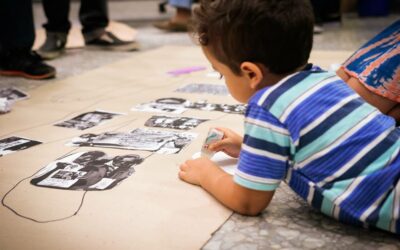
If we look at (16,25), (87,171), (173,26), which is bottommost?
(173,26)

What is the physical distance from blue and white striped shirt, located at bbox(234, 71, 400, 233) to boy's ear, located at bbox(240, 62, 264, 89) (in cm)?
4

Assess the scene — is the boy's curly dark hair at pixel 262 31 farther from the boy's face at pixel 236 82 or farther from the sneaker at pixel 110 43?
the sneaker at pixel 110 43

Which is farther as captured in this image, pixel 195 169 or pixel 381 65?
pixel 381 65

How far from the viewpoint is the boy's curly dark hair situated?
686 mm

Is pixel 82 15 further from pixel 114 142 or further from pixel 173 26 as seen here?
pixel 114 142

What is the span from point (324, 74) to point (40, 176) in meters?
0.58

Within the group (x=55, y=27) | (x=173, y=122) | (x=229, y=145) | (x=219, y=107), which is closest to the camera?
(x=229, y=145)

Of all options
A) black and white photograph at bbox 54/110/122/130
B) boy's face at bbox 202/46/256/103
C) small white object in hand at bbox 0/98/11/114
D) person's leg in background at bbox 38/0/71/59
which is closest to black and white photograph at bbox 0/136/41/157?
black and white photograph at bbox 54/110/122/130

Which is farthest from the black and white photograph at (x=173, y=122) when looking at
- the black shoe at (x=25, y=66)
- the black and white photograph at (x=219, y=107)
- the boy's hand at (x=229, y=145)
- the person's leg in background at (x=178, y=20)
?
the person's leg in background at (x=178, y=20)

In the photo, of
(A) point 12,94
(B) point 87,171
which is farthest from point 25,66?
(B) point 87,171

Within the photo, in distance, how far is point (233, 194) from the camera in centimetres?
77

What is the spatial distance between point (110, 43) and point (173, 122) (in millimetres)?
1422

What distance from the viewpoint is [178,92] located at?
61.8 inches

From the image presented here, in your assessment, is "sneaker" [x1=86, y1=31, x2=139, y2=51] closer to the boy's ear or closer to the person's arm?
the person's arm
